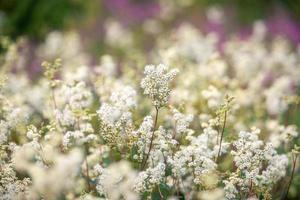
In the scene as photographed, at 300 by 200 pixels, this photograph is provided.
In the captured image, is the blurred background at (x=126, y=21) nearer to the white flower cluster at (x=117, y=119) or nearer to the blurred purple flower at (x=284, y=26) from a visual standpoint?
the blurred purple flower at (x=284, y=26)


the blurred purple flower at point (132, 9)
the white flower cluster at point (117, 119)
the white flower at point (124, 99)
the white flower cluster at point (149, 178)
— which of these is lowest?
the white flower cluster at point (149, 178)

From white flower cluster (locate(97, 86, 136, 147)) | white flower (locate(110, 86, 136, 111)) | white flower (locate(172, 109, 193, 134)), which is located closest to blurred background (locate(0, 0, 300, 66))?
white flower (locate(110, 86, 136, 111))

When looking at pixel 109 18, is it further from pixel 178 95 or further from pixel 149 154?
pixel 149 154

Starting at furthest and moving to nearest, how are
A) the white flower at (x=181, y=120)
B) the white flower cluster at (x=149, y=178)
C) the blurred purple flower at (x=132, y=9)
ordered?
the blurred purple flower at (x=132, y=9), the white flower at (x=181, y=120), the white flower cluster at (x=149, y=178)

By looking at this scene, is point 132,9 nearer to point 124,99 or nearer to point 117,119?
point 124,99

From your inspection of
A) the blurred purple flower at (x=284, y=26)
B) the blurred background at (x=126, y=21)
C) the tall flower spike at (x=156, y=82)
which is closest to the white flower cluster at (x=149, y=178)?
the tall flower spike at (x=156, y=82)

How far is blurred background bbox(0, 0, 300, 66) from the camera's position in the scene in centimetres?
941

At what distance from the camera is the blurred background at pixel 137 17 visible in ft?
30.9

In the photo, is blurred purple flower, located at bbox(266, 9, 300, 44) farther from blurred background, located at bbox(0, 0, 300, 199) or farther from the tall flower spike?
the tall flower spike

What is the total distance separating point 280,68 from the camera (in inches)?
253

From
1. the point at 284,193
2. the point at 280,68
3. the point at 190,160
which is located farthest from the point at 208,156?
the point at 280,68

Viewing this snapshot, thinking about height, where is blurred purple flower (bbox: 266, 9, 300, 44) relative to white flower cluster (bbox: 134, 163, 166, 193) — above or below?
above

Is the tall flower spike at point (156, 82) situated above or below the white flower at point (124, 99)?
below


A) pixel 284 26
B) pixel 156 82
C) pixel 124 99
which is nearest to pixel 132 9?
pixel 284 26
